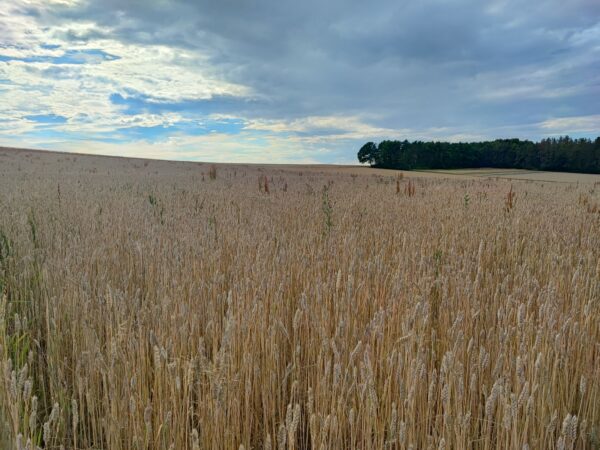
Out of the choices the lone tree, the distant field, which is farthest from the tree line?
the distant field

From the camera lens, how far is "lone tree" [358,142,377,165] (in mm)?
54256

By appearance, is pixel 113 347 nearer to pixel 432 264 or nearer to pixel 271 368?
pixel 271 368

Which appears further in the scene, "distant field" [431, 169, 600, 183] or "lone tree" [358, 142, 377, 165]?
"lone tree" [358, 142, 377, 165]

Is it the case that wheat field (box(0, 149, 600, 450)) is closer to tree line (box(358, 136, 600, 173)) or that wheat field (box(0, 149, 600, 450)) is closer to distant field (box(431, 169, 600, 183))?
distant field (box(431, 169, 600, 183))

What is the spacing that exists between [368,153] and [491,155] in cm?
1455

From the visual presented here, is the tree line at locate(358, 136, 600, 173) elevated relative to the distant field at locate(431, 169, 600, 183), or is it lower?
elevated

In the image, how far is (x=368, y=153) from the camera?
54781 mm

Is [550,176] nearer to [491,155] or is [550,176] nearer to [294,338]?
[491,155]

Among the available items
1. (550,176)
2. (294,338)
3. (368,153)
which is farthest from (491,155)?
(294,338)

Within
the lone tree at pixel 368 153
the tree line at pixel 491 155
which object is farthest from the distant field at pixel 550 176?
the lone tree at pixel 368 153

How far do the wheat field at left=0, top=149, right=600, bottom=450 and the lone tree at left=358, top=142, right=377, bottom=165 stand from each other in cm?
4896

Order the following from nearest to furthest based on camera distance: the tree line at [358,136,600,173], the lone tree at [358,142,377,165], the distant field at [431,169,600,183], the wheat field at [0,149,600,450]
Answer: the wheat field at [0,149,600,450] → the distant field at [431,169,600,183] → the tree line at [358,136,600,173] → the lone tree at [358,142,377,165]

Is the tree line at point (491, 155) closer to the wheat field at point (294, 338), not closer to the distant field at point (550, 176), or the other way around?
the distant field at point (550, 176)

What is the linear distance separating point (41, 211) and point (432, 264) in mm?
5952
